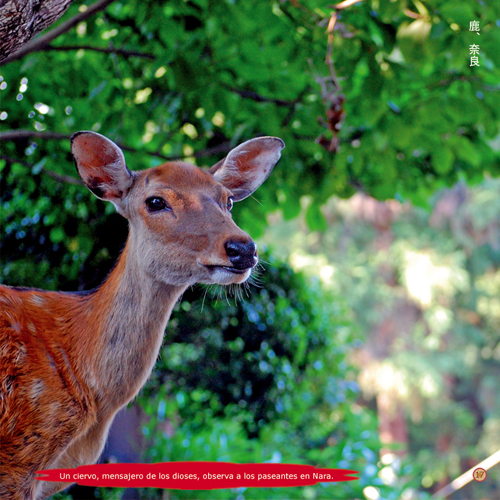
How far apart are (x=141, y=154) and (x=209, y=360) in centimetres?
194

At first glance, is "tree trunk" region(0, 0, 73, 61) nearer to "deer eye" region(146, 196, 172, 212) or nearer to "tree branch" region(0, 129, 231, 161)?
"tree branch" region(0, 129, 231, 161)

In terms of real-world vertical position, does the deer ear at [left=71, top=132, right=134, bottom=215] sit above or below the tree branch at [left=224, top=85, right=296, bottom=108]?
above

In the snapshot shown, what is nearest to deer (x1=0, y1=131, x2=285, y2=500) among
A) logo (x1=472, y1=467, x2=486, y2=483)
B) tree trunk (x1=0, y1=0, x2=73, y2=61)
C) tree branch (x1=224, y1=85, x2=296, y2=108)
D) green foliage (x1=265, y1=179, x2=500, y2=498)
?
tree trunk (x1=0, y1=0, x2=73, y2=61)

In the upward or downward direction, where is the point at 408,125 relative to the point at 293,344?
upward

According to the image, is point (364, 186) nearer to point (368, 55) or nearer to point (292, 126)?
point (292, 126)

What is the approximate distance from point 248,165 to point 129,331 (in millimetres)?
707

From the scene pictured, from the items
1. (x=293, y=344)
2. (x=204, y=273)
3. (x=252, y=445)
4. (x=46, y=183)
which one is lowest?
(x=252, y=445)

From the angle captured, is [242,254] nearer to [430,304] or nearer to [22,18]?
[22,18]

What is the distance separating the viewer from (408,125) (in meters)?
2.65

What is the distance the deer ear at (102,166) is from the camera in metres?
1.64

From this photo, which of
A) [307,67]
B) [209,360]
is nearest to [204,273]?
[307,67]

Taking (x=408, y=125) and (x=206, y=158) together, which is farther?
(x=206, y=158)

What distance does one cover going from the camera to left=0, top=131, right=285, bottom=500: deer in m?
1.62

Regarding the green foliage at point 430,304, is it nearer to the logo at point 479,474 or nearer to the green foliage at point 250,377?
the green foliage at point 250,377
